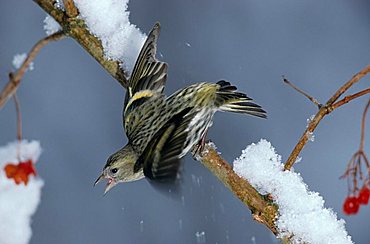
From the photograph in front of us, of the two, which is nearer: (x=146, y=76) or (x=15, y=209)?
(x=146, y=76)

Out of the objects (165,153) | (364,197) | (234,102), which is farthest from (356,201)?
(234,102)

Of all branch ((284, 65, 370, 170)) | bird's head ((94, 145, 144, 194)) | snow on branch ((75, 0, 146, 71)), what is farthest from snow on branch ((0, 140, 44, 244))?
branch ((284, 65, 370, 170))

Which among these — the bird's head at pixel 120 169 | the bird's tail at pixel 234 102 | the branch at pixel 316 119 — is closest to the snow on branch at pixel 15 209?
the bird's head at pixel 120 169

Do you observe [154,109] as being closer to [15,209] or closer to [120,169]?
[120,169]

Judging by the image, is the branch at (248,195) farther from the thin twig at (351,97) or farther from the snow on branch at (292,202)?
the thin twig at (351,97)

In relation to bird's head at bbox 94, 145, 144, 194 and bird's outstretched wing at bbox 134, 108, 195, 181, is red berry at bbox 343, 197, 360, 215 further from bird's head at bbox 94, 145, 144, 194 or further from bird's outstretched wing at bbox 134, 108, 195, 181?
bird's head at bbox 94, 145, 144, 194

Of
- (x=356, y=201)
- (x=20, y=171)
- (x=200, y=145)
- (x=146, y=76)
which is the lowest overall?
(x=20, y=171)

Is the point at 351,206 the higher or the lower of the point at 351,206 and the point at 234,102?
the lower

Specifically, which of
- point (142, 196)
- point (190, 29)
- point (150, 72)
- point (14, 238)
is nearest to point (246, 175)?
point (150, 72)
